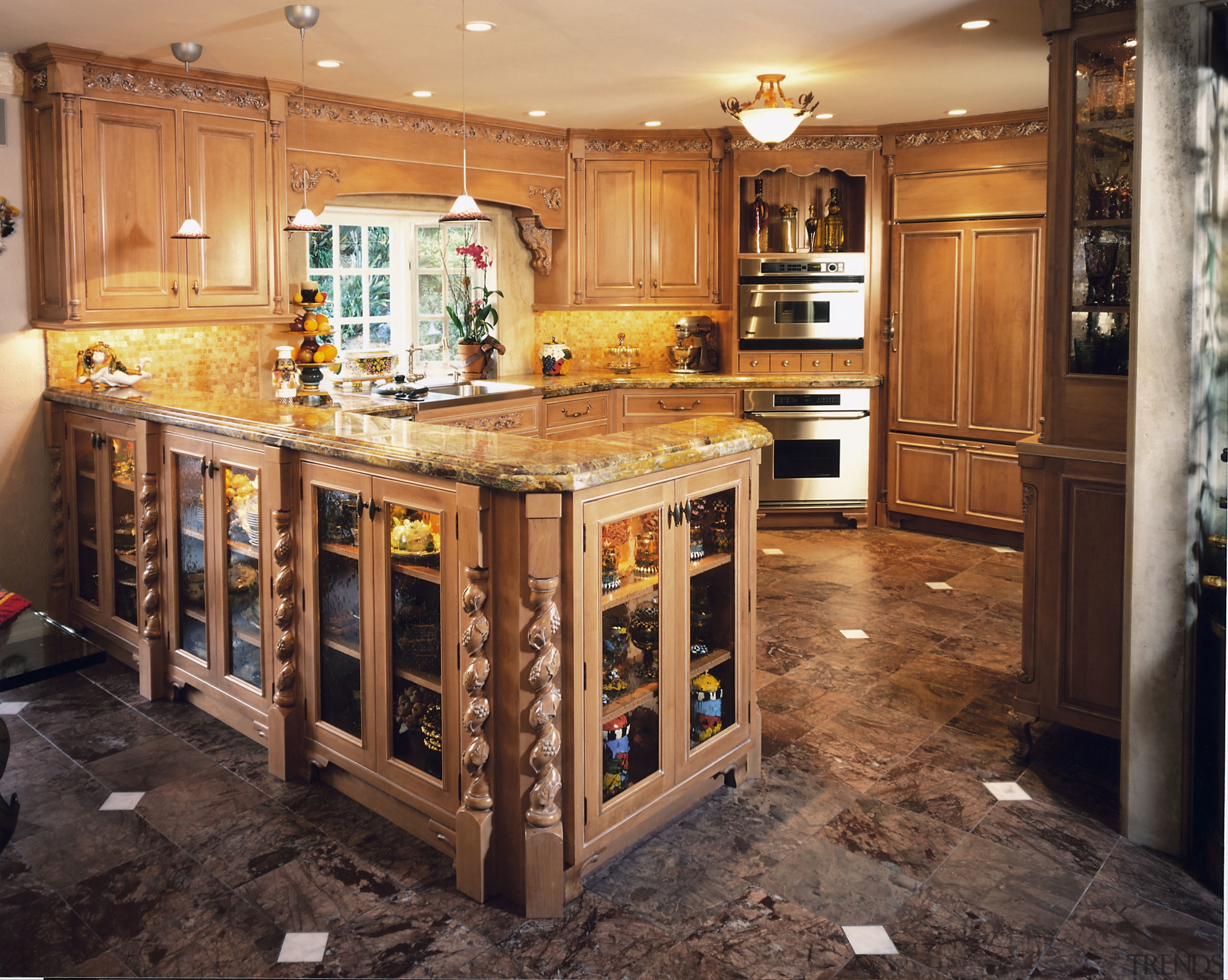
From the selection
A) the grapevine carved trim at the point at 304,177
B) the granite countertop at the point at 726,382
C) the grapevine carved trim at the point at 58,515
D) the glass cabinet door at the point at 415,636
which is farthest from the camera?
the granite countertop at the point at 726,382

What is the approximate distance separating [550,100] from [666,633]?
3.82 meters

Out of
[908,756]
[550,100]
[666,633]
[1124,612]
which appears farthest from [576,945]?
[550,100]

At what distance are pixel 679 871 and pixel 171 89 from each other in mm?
4119

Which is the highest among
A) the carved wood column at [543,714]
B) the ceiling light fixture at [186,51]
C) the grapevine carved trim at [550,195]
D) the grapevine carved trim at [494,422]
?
the ceiling light fixture at [186,51]

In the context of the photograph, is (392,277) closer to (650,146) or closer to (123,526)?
(650,146)

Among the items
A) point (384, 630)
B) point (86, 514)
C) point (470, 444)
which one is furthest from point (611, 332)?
point (384, 630)

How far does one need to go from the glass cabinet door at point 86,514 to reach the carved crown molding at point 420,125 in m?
2.00

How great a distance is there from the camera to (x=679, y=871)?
2693 mm

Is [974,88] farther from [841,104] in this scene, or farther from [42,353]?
[42,353]

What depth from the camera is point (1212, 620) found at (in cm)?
263

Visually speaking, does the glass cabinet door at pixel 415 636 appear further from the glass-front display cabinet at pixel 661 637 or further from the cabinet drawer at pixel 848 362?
the cabinet drawer at pixel 848 362

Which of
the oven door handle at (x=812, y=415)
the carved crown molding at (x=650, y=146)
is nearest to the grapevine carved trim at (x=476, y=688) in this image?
the oven door handle at (x=812, y=415)

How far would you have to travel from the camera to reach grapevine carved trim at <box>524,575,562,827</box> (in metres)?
2.42

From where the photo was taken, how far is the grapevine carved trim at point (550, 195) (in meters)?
6.45
